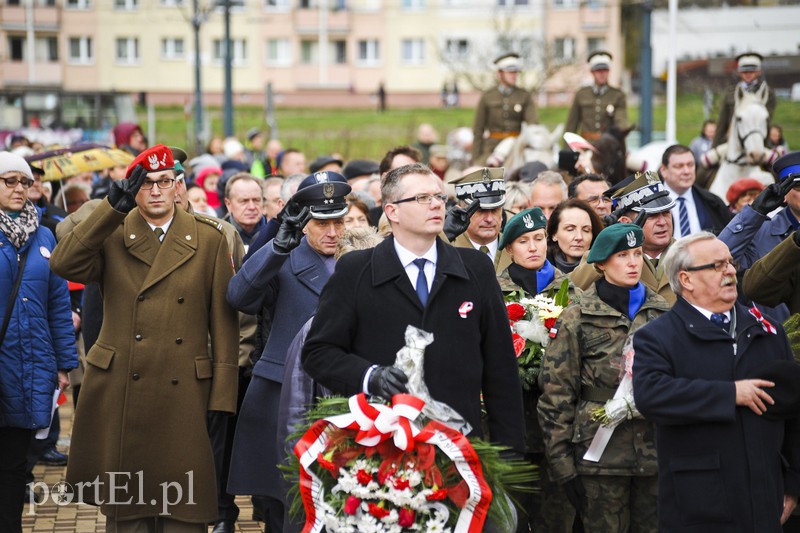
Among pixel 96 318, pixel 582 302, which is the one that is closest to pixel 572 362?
pixel 582 302

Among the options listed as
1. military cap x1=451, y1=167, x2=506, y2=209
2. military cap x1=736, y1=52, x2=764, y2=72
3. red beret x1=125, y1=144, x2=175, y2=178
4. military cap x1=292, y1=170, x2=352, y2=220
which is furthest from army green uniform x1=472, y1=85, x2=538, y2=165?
red beret x1=125, y1=144, x2=175, y2=178

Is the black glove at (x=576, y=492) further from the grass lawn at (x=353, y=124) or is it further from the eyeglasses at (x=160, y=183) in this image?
the grass lawn at (x=353, y=124)

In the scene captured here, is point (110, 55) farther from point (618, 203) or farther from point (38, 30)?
point (618, 203)

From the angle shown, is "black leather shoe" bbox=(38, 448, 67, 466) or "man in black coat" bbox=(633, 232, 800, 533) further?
"black leather shoe" bbox=(38, 448, 67, 466)

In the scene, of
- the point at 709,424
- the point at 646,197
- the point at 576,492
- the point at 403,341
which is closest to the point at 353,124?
the point at 646,197

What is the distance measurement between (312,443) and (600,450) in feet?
6.10

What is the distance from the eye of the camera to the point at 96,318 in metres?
8.79

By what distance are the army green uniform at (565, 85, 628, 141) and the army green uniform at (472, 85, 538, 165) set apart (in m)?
0.72

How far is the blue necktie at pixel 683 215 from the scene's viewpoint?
1135 centimetres

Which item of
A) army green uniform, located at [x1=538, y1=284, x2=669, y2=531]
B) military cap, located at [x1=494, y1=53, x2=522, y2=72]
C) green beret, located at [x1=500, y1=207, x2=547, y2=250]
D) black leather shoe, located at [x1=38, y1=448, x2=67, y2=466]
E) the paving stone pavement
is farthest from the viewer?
military cap, located at [x1=494, y1=53, x2=522, y2=72]

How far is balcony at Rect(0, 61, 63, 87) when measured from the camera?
7406cm

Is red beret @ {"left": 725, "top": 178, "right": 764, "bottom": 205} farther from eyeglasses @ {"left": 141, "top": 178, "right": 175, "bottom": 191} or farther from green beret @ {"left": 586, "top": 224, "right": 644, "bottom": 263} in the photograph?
eyeglasses @ {"left": 141, "top": 178, "right": 175, "bottom": 191}

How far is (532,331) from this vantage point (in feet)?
25.2

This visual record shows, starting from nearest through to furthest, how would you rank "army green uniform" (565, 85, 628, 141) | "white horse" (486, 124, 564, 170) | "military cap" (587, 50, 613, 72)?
"white horse" (486, 124, 564, 170)
"military cap" (587, 50, 613, 72)
"army green uniform" (565, 85, 628, 141)
